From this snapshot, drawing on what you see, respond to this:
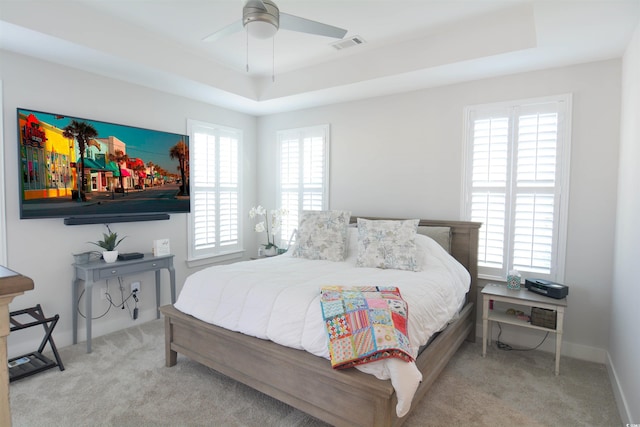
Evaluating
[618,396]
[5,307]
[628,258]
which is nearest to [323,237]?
[628,258]

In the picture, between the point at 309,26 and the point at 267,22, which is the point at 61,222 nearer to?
the point at 267,22

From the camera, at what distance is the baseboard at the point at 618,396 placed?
2.09m

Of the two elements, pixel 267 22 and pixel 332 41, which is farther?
pixel 332 41

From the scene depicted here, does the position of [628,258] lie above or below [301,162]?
below

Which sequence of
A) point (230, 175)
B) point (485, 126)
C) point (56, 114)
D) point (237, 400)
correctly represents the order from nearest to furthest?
point (237, 400), point (56, 114), point (485, 126), point (230, 175)

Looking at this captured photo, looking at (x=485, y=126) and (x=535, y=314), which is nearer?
(x=535, y=314)

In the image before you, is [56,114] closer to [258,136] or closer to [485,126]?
[258,136]

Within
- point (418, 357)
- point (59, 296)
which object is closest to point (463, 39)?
point (418, 357)

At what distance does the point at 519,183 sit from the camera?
3.21 m

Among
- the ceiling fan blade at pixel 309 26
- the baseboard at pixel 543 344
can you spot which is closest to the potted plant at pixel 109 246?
the ceiling fan blade at pixel 309 26

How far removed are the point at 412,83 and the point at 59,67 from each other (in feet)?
10.9

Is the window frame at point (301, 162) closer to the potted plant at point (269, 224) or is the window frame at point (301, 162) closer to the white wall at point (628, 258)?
the potted plant at point (269, 224)

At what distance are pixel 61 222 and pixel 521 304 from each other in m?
4.16

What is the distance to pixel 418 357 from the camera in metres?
2.11
